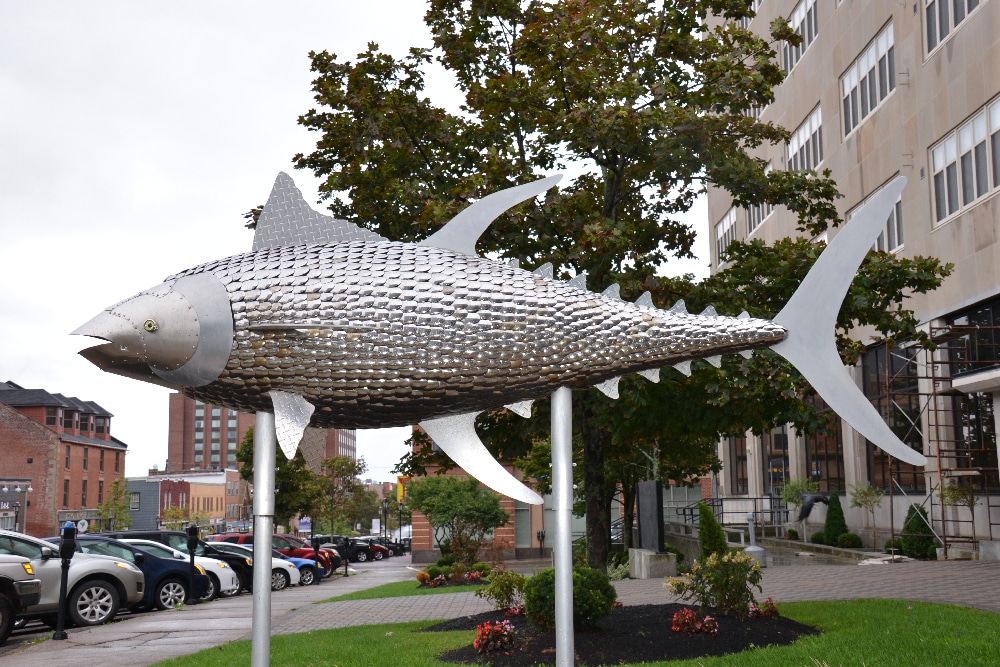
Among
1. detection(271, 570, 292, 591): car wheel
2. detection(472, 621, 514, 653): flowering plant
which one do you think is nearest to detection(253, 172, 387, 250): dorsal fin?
detection(472, 621, 514, 653): flowering plant

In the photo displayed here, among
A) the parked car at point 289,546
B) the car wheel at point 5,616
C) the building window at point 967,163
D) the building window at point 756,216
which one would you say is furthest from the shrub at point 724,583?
the building window at point 756,216

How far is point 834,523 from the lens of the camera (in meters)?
29.2

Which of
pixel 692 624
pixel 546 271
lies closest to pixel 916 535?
pixel 692 624

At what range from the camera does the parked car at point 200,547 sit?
23.7 m

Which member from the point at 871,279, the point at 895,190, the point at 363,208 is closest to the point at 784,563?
the point at 871,279

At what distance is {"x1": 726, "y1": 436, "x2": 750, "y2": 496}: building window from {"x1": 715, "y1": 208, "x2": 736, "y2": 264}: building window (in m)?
9.38

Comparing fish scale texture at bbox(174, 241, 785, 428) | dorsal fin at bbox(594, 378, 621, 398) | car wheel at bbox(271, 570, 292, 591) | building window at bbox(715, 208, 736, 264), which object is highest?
building window at bbox(715, 208, 736, 264)

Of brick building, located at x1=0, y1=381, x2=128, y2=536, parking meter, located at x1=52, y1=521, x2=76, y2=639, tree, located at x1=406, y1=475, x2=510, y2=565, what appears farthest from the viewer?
brick building, located at x1=0, y1=381, x2=128, y2=536

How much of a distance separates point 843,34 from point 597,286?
22017mm

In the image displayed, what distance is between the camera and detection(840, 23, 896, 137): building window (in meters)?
27.5

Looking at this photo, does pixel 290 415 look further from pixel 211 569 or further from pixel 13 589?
pixel 211 569

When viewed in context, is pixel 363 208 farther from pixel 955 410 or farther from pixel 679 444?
pixel 955 410

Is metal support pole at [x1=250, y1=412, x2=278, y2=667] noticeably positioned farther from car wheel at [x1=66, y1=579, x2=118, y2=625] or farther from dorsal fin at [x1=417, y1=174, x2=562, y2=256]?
car wheel at [x1=66, y1=579, x2=118, y2=625]

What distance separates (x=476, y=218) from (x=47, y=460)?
5705 cm
